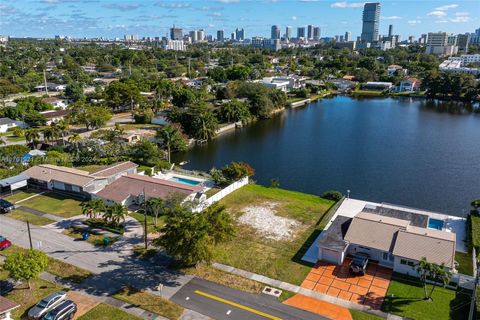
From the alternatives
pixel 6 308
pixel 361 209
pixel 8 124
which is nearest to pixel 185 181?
pixel 361 209

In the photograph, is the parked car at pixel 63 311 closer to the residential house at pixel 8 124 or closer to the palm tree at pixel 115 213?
the palm tree at pixel 115 213

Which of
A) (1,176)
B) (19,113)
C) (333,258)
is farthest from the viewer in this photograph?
(19,113)

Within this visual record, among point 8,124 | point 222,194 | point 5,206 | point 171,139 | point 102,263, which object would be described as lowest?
point 102,263

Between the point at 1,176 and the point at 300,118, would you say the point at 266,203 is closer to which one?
the point at 1,176

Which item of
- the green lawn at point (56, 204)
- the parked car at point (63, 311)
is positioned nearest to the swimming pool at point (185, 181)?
the green lawn at point (56, 204)

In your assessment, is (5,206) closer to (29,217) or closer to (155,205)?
(29,217)

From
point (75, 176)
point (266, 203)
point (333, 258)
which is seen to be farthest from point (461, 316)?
point (75, 176)
